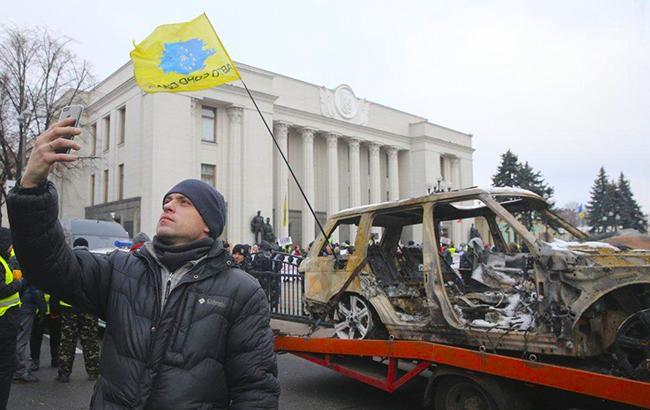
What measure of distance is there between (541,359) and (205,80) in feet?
17.4

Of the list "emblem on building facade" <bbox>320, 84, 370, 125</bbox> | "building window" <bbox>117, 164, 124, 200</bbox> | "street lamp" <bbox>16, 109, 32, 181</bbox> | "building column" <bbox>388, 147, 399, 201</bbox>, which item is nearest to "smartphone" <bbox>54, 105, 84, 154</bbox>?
"street lamp" <bbox>16, 109, 32, 181</bbox>

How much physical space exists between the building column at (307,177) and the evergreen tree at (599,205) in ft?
130

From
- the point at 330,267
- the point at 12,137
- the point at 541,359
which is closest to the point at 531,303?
the point at 541,359

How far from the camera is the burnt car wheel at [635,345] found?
3.62m

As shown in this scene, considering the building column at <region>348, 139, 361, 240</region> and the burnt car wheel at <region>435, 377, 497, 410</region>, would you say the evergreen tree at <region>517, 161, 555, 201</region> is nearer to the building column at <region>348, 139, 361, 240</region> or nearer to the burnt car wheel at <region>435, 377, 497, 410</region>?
the building column at <region>348, 139, 361, 240</region>

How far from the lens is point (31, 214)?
1.80 m

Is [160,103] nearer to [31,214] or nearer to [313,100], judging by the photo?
[313,100]

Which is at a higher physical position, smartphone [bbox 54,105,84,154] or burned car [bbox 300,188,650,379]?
smartphone [bbox 54,105,84,154]

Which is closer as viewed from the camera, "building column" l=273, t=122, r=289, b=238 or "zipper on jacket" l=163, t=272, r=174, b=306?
"zipper on jacket" l=163, t=272, r=174, b=306

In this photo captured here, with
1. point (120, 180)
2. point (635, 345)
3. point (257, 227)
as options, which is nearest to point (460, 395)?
point (635, 345)

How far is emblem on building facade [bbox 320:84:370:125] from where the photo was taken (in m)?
39.1

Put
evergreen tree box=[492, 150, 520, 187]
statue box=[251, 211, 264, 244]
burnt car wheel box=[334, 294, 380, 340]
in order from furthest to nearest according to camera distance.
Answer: evergreen tree box=[492, 150, 520, 187] < statue box=[251, 211, 264, 244] < burnt car wheel box=[334, 294, 380, 340]

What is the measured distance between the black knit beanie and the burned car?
115 inches

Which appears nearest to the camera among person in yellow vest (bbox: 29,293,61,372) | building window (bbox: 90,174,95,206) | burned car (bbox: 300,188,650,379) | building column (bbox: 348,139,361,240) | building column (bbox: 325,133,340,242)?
burned car (bbox: 300,188,650,379)
